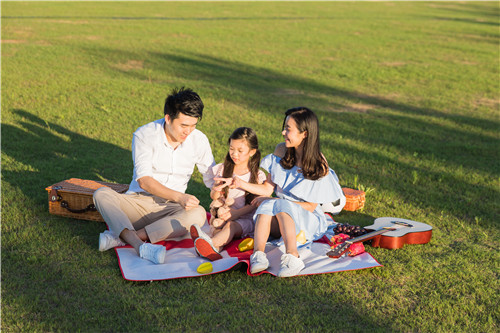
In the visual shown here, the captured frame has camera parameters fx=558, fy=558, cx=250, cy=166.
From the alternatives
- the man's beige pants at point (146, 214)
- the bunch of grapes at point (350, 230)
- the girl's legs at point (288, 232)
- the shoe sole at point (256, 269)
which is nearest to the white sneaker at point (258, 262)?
the shoe sole at point (256, 269)

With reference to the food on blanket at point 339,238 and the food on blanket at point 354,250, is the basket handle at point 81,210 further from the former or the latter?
the food on blanket at point 354,250

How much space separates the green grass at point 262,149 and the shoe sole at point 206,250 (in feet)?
0.90

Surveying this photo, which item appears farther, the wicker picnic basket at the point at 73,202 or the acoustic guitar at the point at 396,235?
the wicker picnic basket at the point at 73,202

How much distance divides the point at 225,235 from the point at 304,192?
0.85 metres

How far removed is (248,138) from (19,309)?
2474mm

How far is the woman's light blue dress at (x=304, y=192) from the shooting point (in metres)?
5.29

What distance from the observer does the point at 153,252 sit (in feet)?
15.9

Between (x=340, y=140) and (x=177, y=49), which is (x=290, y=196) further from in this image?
(x=177, y=49)

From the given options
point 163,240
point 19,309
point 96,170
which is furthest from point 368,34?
point 19,309

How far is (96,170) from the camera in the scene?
7.45 m

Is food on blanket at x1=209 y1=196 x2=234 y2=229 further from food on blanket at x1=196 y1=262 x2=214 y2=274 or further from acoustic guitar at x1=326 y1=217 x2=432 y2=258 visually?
acoustic guitar at x1=326 y1=217 x2=432 y2=258

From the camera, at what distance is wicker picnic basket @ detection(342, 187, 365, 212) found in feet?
20.9

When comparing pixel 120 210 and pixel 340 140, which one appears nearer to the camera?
pixel 120 210

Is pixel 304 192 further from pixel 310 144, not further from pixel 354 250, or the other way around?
pixel 354 250
